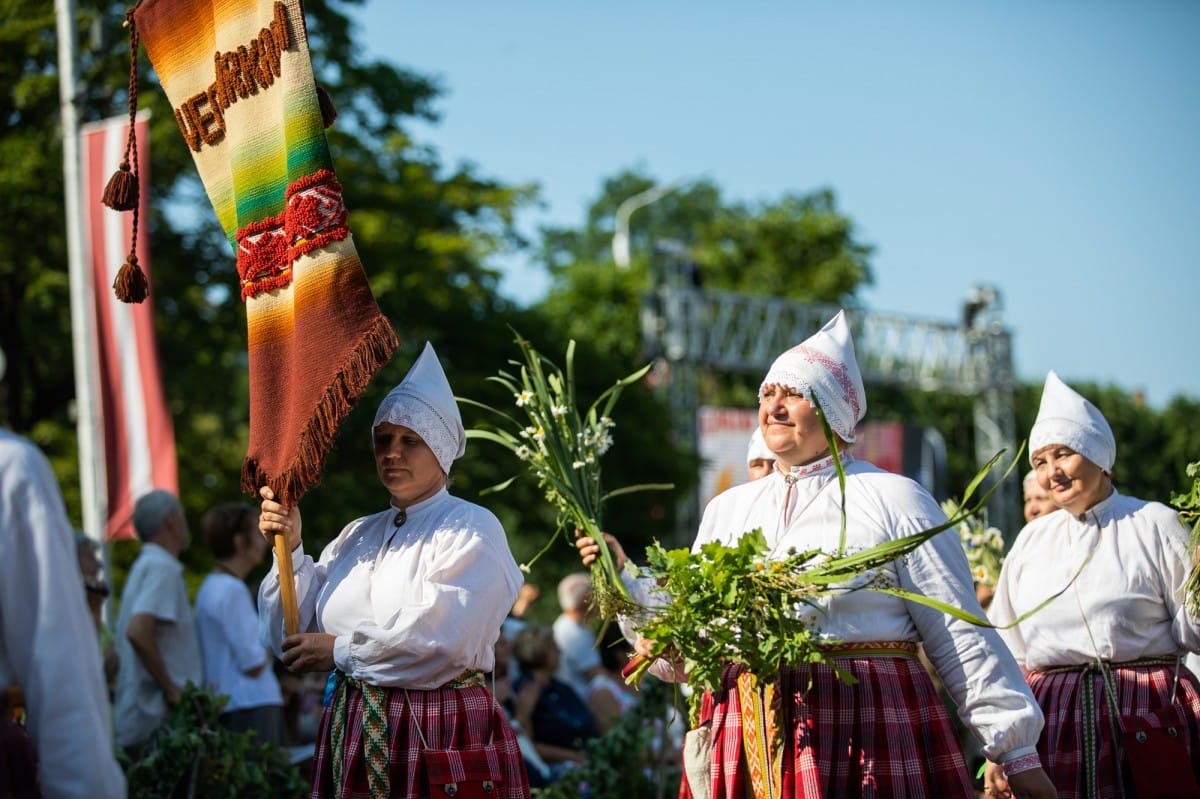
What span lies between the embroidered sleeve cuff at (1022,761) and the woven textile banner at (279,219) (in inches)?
83.0

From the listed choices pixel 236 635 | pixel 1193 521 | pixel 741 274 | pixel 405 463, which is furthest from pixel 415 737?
pixel 741 274

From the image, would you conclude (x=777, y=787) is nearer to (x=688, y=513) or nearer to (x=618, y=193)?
(x=688, y=513)

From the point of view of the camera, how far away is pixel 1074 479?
5590 millimetres

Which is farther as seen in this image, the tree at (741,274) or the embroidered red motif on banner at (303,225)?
the tree at (741,274)

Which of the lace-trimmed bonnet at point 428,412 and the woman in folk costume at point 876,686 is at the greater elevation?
the lace-trimmed bonnet at point 428,412

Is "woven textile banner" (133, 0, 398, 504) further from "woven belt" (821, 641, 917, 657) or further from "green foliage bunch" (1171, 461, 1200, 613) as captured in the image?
"green foliage bunch" (1171, 461, 1200, 613)

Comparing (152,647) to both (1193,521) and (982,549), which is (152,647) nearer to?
(982,549)

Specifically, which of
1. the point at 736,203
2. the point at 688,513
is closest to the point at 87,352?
the point at 688,513

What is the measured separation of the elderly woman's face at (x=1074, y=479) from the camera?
18.3 ft

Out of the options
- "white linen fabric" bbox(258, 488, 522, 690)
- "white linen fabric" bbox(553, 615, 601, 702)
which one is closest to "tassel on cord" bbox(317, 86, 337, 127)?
"white linen fabric" bbox(258, 488, 522, 690)

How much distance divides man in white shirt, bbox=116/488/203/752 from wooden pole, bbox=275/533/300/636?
275cm

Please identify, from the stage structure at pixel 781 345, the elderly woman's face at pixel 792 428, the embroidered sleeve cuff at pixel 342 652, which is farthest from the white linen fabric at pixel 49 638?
the stage structure at pixel 781 345

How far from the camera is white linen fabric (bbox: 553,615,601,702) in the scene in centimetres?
1030

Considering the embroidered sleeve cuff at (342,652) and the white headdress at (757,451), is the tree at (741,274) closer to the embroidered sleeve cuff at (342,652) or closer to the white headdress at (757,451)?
the white headdress at (757,451)
